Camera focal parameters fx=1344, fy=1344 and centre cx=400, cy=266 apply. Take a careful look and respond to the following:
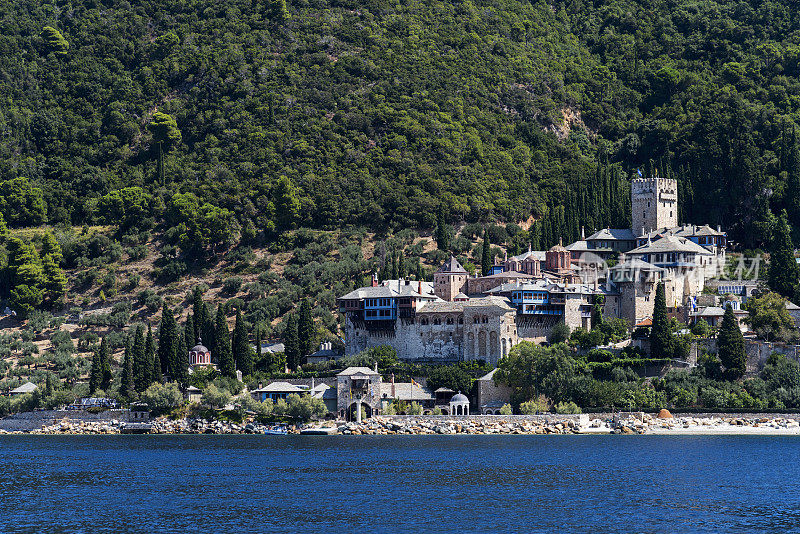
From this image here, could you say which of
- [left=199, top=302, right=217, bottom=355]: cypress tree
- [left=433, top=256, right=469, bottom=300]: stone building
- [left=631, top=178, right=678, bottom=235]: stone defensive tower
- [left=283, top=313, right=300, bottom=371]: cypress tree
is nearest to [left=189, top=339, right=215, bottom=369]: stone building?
[left=199, top=302, right=217, bottom=355]: cypress tree

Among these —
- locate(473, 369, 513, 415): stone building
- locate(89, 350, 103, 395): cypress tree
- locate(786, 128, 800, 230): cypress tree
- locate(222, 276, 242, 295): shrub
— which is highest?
locate(786, 128, 800, 230): cypress tree

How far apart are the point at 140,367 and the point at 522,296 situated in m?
26.4

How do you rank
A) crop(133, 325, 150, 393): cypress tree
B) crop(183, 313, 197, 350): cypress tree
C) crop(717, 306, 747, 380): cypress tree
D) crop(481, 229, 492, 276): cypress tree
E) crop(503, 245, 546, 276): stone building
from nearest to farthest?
crop(717, 306, 747, 380): cypress tree → crop(133, 325, 150, 393): cypress tree → crop(183, 313, 197, 350): cypress tree → crop(503, 245, 546, 276): stone building → crop(481, 229, 492, 276): cypress tree

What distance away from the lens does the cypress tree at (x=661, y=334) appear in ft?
278

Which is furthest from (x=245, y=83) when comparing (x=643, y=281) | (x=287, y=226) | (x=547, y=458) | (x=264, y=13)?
(x=547, y=458)

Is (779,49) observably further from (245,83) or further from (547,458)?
(547,458)

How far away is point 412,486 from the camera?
58250mm

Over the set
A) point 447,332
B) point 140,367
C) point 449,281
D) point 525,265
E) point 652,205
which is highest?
point 652,205

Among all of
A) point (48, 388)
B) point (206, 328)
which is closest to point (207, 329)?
point (206, 328)

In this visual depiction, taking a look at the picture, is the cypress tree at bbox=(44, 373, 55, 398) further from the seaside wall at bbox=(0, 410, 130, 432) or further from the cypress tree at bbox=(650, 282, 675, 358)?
the cypress tree at bbox=(650, 282, 675, 358)

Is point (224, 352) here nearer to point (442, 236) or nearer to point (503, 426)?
point (503, 426)

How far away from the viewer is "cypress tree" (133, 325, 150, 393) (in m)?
91.4

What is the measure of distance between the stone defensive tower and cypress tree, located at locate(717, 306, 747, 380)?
72.1 ft

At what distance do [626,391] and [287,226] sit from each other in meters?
49.7
